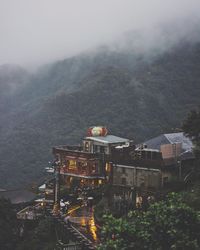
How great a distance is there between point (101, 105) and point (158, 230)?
91.9 m

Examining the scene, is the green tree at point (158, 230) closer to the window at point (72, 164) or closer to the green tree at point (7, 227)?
the green tree at point (7, 227)

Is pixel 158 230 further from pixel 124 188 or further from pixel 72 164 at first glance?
pixel 72 164

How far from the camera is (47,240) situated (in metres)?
39.8

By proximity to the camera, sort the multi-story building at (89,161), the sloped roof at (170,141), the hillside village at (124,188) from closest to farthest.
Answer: the hillside village at (124,188) < the sloped roof at (170,141) < the multi-story building at (89,161)

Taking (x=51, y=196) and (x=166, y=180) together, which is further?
(x=51, y=196)

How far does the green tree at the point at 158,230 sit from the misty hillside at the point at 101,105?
66529 millimetres

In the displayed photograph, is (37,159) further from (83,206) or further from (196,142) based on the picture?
(196,142)

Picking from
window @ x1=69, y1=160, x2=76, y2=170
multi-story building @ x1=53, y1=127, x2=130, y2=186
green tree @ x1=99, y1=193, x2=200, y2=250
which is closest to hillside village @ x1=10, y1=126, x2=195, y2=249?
multi-story building @ x1=53, y1=127, x2=130, y2=186

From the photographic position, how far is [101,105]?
363ft

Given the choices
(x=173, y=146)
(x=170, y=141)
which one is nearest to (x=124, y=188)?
(x=173, y=146)

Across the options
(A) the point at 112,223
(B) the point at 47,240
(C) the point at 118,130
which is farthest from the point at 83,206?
(C) the point at 118,130

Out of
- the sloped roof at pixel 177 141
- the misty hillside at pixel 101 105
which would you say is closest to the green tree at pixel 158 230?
the sloped roof at pixel 177 141

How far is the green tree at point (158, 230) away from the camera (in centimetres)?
1919

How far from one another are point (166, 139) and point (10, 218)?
780 inches
